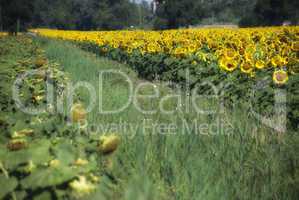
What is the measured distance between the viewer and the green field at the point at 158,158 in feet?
5.53

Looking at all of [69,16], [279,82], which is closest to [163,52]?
[279,82]

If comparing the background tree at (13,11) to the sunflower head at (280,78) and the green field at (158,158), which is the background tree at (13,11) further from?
the green field at (158,158)

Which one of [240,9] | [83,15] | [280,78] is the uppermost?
[240,9]

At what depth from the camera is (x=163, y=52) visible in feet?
32.6

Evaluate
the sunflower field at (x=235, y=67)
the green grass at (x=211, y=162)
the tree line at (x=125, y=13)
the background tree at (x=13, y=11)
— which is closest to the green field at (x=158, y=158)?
the green grass at (x=211, y=162)

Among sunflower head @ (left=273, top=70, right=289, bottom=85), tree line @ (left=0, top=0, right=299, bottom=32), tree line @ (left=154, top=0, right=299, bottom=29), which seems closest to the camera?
sunflower head @ (left=273, top=70, right=289, bottom=85)

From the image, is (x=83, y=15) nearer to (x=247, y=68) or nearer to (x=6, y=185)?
(x=247, y=68)

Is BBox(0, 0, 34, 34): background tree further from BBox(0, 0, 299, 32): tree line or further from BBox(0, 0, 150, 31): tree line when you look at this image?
BBox(0, 0, 150, 31): tree line

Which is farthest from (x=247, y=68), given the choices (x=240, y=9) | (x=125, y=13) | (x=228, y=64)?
(x=240, y=9)

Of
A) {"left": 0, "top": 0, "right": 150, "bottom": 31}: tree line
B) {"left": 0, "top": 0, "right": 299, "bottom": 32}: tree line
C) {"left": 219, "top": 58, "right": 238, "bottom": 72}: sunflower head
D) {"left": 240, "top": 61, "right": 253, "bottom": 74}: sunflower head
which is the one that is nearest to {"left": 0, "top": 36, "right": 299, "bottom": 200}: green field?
{"left": 240, "top": 61, "right": 253, "bottom": 74}: sunflower head

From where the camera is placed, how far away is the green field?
1687 millimetres

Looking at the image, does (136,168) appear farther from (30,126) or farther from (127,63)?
(127,63)

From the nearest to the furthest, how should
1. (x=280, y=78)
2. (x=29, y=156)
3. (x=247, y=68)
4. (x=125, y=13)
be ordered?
1. (x=29, y=156)
2. (x=280, y=78)
3. (x=247, y=68)
4. (x=125, y=13)

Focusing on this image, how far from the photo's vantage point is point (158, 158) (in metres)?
3.05
